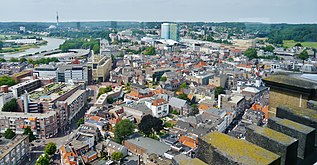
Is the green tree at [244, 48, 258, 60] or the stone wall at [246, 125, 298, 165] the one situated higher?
the stone wall at [246, 125, 298, 165]

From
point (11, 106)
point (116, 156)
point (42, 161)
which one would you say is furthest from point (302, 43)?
point (42, 161)

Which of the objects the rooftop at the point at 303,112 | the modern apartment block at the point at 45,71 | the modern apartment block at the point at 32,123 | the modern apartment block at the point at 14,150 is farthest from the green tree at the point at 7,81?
the rooftop at the point at 303,112

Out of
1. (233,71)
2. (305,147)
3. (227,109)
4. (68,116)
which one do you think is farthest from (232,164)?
(233,71)

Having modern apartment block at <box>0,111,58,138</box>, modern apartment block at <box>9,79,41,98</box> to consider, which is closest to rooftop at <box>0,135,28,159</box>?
modern apartment block at <box>0,111,58,138</box>

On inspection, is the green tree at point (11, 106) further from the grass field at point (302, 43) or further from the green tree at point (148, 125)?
the grass field at point (302, 43)

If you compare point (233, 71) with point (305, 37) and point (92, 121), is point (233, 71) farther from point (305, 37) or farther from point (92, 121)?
point (305, 37)

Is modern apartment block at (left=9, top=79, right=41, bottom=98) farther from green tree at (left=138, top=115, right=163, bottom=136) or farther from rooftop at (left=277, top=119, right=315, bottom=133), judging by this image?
rooftop at (left=277, top=119, right=315, bottom=133)

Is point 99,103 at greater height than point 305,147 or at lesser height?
lesser
